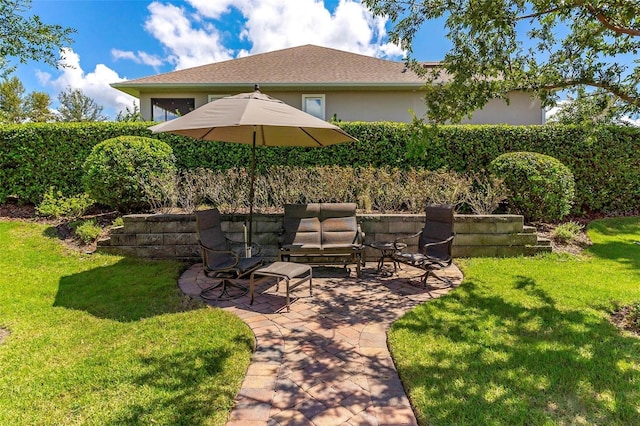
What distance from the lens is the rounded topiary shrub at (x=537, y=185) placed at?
799 centimetres

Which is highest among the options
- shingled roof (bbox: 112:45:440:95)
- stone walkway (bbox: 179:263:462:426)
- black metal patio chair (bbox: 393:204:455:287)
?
shingled roof (bbox: 112:45:440:95)

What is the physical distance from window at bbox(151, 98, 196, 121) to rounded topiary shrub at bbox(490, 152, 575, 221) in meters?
10.8

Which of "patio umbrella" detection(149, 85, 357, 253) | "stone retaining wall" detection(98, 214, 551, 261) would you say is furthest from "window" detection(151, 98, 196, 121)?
"patio umbrella" detection(149, 85, 357, 253)

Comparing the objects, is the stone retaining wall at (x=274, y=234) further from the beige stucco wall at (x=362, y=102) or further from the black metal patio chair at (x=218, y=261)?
the beige stucco wall at (x=362, y=102)

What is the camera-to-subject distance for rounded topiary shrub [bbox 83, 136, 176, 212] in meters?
7.48

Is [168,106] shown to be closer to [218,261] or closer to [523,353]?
[218,261]

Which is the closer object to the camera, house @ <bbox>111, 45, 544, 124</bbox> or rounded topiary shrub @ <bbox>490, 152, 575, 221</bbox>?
rounded topiary shrub @ <bbox>490, 152, 575, 221</bbox>

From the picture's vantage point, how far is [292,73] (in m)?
12.8

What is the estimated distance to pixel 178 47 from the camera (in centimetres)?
1530

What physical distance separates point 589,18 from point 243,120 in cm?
488

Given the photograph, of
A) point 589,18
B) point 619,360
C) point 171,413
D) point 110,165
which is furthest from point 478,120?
point 171,413

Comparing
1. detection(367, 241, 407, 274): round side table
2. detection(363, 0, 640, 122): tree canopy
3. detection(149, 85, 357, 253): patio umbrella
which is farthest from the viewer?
detection(367, 241, 407, 274): round side table

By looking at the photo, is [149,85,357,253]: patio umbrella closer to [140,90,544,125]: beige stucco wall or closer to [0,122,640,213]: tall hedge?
[0,122,640,213]: tall hedge

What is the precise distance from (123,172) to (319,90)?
7.46 m
